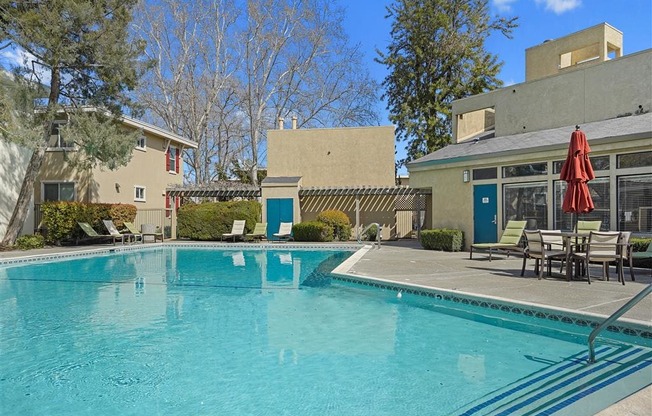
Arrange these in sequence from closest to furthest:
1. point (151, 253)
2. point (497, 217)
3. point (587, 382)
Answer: point (587, 382)
point (497, 217)
point (151, 253)

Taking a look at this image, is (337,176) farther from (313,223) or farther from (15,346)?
(15,346)

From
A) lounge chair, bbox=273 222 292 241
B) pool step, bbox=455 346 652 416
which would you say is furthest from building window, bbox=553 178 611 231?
lounge chair, bbox=273 222 292 241

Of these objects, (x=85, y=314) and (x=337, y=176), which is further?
(x=337, y=176)

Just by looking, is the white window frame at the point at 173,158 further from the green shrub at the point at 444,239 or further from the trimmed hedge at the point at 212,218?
the green shrub at the point at 444,239

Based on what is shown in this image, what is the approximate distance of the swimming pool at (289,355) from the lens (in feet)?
13.3

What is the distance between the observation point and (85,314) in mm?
7348

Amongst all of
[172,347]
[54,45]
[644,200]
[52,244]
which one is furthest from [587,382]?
[52,244]

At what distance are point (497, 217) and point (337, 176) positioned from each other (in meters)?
11.2

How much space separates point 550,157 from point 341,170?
41.8 feet

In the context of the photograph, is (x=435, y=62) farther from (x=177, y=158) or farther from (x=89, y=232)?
(x=89, y=232)

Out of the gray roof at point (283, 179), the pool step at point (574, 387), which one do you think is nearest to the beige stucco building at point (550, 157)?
the gray roof at point (283, 179)

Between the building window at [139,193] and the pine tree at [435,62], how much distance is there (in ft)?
55.5

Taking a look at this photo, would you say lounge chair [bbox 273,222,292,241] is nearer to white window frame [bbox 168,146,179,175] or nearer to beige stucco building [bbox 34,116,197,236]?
beige stucco building [bbox 34,116,197,236]

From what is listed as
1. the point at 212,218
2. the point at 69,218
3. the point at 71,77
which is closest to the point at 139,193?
the point at 212,218
